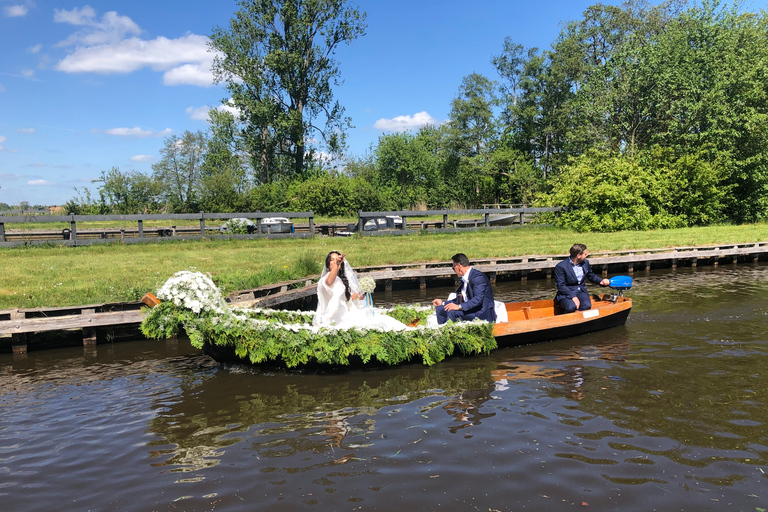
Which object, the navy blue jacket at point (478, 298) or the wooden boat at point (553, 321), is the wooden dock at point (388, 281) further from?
the wooden boat at point (553, 321)

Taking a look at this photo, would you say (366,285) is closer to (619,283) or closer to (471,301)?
(471,301)

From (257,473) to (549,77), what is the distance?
5015 cm

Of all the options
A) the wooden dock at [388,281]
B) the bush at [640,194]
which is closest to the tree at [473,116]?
the bush at [640,194]

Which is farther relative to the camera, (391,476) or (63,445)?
(63,445)

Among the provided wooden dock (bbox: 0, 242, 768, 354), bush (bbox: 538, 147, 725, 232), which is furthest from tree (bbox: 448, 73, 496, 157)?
wooden dock (bbox: 0, 242, 768, 354)

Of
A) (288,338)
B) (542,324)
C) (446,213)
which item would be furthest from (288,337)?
(446,213)

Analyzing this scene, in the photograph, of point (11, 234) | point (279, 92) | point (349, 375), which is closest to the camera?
point (349, 375)

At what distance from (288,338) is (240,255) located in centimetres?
1088

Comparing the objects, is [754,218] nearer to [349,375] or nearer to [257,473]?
[349,375]

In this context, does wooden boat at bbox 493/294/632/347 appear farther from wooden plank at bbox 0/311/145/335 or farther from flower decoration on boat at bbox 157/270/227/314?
wooden plank at bbox 0/311/145/335

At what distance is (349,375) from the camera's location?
8195 mm

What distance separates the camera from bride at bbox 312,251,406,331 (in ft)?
28.5

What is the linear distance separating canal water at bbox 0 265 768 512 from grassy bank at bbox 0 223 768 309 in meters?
2.68

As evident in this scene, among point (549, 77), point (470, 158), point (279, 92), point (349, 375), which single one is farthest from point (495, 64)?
point (349, 375)
